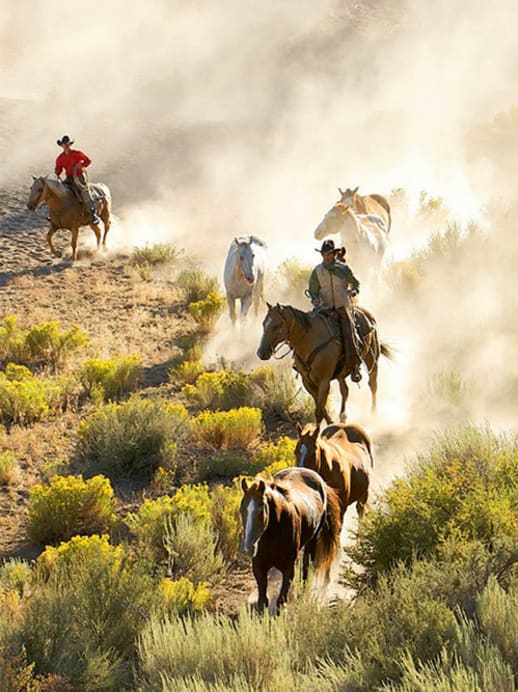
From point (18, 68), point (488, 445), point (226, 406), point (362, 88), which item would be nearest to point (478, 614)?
point (488, 445)

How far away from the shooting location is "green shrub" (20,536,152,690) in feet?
18.2

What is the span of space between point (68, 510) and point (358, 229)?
29.9 ft

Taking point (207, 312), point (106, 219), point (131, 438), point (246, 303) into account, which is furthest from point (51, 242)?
point (131, 438)

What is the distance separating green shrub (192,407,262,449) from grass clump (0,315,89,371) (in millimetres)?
4266

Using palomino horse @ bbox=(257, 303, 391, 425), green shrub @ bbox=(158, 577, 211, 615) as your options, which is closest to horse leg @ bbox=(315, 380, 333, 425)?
palomino horse @ bbox=(257, 303, 391, 425)

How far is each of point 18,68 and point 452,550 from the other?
182 feet

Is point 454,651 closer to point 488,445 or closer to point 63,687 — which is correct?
point 63,687

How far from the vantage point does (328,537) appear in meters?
7.13

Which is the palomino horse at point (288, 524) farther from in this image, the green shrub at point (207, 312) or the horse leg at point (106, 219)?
the horse leg at point (106, 219)

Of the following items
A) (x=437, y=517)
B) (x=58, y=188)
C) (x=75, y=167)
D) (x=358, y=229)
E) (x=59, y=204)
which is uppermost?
(x=75, y=167)

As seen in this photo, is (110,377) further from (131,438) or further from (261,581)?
(261,581)

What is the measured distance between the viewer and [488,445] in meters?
8.40

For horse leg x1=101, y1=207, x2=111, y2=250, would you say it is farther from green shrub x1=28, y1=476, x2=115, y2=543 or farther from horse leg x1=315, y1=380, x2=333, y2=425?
green shrub x1=28, y1=476, x2=115, y2=543

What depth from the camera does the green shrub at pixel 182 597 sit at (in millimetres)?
6480
